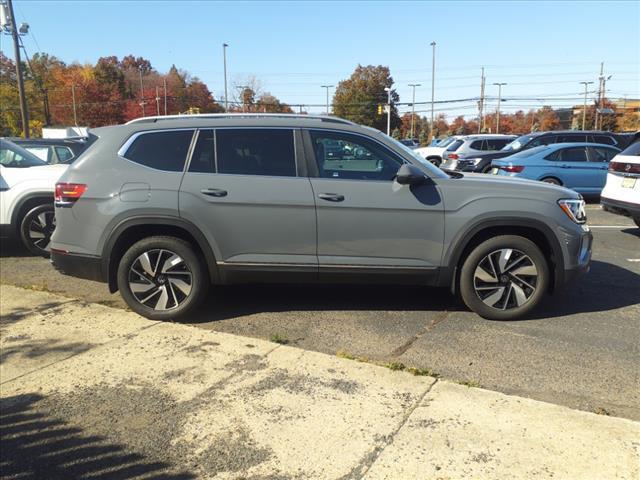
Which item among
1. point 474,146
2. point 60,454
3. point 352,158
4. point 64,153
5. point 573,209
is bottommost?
point 60,454

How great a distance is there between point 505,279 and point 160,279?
123 inches

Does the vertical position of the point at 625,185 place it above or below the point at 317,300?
above

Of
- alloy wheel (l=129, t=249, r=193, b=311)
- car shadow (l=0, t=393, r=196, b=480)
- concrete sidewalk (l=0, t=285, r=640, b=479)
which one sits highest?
alloy wheel (l=129, t=249, r=193, b=311)

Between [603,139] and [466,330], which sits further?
[603,139]

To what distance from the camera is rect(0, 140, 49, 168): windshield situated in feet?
24.2

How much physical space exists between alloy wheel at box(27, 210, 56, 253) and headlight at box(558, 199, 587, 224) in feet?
21.1

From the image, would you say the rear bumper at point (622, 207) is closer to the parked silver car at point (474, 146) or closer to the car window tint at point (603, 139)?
the car window tint at point (603, 139)

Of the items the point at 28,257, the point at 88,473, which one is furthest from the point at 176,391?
the point at 28,257

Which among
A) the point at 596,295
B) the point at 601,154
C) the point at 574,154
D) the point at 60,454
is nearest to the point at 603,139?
the point at 601,154

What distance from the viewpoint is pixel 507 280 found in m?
4.63

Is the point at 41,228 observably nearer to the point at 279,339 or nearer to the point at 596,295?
the point at 279,339

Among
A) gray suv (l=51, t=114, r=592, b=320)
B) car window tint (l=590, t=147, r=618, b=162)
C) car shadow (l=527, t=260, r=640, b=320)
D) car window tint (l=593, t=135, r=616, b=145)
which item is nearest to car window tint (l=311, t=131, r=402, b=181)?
Answer: gray suv (l=51, t=114, r=592, b=320)

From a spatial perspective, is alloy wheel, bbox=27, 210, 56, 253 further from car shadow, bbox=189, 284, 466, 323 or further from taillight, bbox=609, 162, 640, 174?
taillight, bbox=609, 162, 640, 174

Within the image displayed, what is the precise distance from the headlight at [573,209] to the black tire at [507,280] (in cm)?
42
